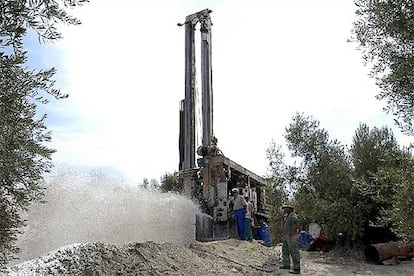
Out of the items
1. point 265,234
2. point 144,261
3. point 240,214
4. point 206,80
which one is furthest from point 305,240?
point 144,261

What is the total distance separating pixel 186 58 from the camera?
806 inches

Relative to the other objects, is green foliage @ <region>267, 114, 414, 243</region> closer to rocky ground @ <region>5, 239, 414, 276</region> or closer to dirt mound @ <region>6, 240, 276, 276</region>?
rocky ground @ <region>5, 239, 414, 276</region>

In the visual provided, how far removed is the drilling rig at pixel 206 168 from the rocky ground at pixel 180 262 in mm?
2719

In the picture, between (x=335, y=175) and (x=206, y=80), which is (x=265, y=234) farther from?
(x=206, y=80)

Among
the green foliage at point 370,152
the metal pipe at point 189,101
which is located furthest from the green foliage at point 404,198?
the metal pipe at point 189,101

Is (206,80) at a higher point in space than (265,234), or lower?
higher

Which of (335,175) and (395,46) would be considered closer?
(395,46)

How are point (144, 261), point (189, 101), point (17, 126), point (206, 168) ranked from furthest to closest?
point (189, 101) < point (206, 168) < point (144, 261) < point (17, 126)

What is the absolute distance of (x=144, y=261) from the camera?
34.2ft

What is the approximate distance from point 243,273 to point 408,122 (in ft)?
19.6

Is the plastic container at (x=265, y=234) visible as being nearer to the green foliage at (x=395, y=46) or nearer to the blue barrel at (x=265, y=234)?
the blue barrel at (x=265, y=234)

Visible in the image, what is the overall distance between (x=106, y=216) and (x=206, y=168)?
3.52m

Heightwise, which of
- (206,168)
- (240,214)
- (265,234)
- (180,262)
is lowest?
(180,262)

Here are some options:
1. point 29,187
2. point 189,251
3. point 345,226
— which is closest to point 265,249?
point 345,226
